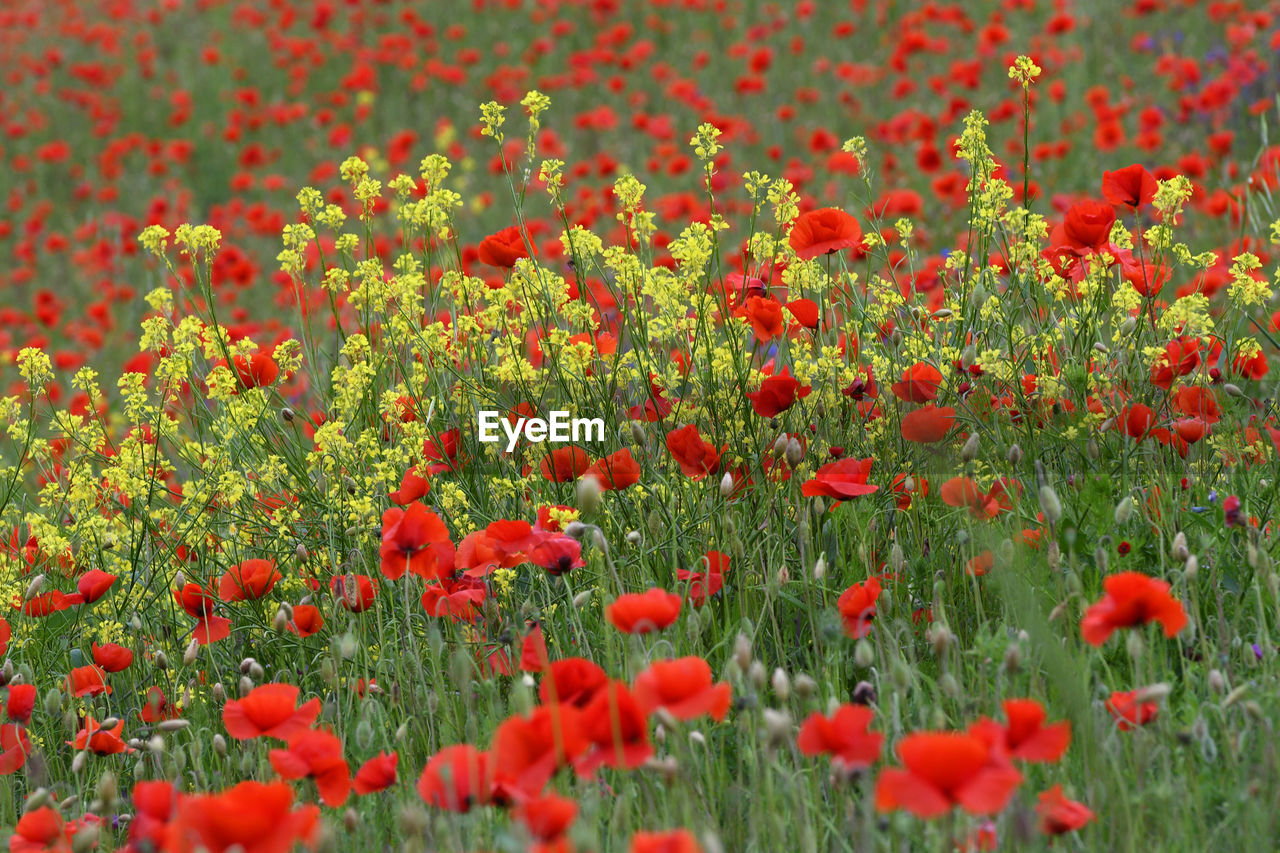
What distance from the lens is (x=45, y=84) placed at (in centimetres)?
1046

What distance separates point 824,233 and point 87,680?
1.64 meters

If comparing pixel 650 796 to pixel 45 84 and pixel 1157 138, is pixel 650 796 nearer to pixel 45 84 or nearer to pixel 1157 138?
pixel 1157 138

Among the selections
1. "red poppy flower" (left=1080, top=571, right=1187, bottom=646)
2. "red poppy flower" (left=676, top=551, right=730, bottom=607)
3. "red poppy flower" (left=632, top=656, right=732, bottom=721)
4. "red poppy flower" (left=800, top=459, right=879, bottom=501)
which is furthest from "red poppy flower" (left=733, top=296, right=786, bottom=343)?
"red poppy flower" (left=632, top=656, right=732, bottom=721)

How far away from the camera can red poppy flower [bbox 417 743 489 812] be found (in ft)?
4.52

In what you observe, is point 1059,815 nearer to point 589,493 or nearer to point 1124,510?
point 1124,510

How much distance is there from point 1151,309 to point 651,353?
3.52 ft

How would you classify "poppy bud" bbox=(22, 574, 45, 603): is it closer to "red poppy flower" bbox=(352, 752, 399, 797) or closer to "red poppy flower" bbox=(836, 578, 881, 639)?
"red poppy flower" bbox=(352, 752, 399, 797)

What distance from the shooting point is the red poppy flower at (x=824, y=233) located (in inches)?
101

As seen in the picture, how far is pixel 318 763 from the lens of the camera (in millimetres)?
1598

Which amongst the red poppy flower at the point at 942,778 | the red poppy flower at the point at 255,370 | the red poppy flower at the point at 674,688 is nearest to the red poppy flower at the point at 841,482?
the red poppy flower at the point at 674,688

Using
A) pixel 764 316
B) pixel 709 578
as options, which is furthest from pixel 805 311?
pixel 709 578

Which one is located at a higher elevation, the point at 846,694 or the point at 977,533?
the point at 977,533

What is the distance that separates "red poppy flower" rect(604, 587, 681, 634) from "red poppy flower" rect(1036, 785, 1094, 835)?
1.58 feet

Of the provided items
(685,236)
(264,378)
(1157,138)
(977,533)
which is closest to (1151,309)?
(977,533)
